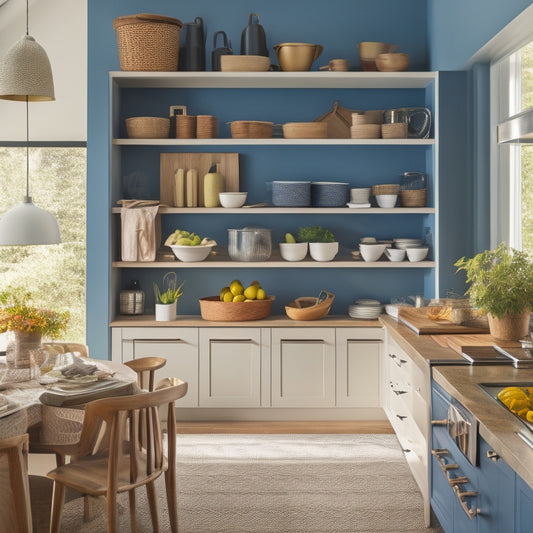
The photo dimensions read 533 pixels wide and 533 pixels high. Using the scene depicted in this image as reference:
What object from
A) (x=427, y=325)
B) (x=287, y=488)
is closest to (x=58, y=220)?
(x=287, y=488)

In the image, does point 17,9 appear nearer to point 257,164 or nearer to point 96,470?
point 257,164

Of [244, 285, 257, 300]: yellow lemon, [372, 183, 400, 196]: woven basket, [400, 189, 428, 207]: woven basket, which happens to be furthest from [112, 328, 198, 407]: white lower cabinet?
[400, 189, 428, 207]: woven basket

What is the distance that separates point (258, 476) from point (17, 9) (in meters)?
3.94

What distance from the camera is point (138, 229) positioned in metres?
5.13

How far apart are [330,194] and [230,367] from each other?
1.38 metres

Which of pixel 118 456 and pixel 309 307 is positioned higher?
pixel 309 307

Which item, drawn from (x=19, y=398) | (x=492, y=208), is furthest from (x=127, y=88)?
(x=19, y=398)

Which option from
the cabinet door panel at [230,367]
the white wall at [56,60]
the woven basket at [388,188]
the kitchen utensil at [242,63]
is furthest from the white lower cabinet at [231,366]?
the white wall at [56,60]

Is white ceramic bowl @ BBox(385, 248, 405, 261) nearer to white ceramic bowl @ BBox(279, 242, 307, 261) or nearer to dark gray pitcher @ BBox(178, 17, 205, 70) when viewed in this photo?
white ceramic bowl @ BBox(279, 242, 307, 261)

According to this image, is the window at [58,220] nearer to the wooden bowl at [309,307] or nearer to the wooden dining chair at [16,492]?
the wooden bowl at [309,307]

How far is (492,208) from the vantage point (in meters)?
4.75

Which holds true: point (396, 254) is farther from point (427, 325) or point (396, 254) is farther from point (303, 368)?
point (427, 325)

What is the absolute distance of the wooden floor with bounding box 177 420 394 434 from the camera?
16.1 ft

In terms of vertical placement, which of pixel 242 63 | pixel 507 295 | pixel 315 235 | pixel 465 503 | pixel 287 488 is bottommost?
pixel 287 488
